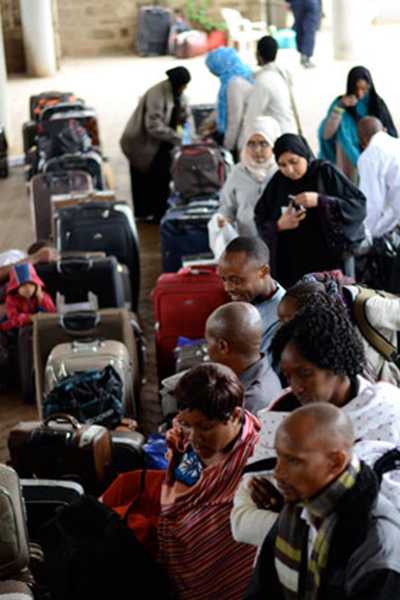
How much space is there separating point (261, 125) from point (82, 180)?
8.10 ft

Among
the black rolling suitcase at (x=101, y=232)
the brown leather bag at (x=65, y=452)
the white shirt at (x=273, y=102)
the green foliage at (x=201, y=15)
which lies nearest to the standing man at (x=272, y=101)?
the white shirt at (x=273, y=102)

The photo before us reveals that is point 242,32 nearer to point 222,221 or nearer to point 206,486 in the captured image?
point 222,221

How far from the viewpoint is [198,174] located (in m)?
9.05

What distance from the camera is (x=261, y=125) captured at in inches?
280

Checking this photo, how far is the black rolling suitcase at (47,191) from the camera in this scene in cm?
925

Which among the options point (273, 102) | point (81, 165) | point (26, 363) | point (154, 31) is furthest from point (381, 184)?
point (154, 31)

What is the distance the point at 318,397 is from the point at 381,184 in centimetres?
414

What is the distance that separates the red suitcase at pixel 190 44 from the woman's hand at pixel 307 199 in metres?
15.7

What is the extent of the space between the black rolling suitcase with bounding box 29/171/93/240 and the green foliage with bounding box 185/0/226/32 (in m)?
13.5

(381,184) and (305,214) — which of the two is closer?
(305,214)

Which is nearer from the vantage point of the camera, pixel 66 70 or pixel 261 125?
pixel 261 125

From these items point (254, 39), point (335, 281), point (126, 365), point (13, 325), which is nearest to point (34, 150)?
point (13, 325)

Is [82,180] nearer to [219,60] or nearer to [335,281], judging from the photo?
[219,60]

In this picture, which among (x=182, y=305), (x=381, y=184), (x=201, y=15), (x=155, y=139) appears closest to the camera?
(x=182, y=305)
